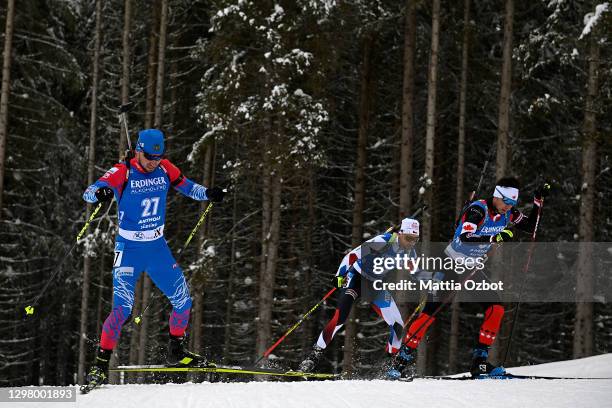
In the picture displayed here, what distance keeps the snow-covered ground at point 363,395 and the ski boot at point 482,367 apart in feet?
2.61

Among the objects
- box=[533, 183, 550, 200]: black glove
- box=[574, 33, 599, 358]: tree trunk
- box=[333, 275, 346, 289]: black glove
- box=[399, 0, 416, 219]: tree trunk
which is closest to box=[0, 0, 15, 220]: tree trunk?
box=[399, 0, 416, 219]: tree trunk

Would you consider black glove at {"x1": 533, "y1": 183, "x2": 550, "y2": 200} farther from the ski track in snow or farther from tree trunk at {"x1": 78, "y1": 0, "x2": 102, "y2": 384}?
tree trunk at {"x1": 78, "y1": 0, "x2": 102, "y2": 384}

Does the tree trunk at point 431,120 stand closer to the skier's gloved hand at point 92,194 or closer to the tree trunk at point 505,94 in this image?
the tree trunk at point 505,94

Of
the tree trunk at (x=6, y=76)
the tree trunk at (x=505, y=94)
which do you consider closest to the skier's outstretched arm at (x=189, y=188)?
the tree trunk at (x=505, y=94)

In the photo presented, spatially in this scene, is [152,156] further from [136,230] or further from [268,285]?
[268,285]

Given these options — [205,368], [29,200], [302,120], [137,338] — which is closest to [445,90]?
[302,120]

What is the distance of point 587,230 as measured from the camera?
49.1ft

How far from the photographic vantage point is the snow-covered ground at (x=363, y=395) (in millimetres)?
5734

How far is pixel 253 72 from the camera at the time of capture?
1543 cm

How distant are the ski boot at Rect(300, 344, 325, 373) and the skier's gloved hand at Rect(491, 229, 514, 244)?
2307mm

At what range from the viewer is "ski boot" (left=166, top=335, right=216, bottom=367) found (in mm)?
7531

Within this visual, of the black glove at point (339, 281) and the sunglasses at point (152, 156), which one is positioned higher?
the sunglasses at point (152, 156)

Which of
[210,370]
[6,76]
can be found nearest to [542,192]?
[210,370]

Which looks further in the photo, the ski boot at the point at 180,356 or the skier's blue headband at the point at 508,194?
the skier's blue headband at the point at 508,194
